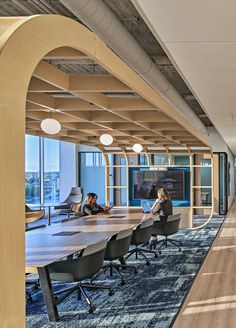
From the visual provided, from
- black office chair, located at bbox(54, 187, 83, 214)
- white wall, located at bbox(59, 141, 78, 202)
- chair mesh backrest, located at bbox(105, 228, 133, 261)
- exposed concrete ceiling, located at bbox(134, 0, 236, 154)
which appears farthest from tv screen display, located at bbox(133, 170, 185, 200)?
exposed concrete ceiling, located at bbox(134, 0, 236, 154)

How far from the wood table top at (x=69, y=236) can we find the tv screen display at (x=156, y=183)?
3054 millimetres

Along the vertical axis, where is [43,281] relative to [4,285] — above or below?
below

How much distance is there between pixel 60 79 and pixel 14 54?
2.37 metres

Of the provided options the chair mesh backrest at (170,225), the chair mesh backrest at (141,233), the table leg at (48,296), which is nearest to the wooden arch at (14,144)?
the table leg at (48,296)

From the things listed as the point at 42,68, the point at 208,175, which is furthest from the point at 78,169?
the point at 42,68

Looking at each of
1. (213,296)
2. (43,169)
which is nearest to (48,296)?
(213,296)

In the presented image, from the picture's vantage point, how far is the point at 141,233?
6.42m

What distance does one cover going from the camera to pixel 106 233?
5.55m

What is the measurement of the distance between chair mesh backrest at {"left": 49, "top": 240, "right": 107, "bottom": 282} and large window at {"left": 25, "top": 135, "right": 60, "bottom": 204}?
32.2 ft

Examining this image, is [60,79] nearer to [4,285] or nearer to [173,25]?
[173,25]

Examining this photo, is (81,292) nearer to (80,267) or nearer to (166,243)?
(80,267)

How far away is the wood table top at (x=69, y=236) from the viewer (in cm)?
403

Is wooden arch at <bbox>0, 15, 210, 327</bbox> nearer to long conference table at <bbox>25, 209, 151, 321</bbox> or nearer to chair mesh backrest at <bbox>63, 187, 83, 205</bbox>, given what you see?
long conference table at <bbox>25, 209, 151, 321</bbox>

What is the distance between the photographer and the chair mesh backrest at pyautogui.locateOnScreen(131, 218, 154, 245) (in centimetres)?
637
